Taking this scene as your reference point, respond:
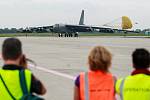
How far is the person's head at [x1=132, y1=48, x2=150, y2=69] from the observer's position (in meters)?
5.60

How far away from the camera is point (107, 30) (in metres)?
151

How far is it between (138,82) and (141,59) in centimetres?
24

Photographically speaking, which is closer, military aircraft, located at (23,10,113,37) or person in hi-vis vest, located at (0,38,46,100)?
person in hi-vis vest, located at (0,38,46,100)

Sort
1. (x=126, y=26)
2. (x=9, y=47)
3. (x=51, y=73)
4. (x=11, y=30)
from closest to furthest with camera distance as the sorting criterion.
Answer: (x=9, y=47) < (x=51, y=73) < (x=126, y=26) < (x=11, y=30)

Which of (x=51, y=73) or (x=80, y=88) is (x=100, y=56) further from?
(x=51, y=73)

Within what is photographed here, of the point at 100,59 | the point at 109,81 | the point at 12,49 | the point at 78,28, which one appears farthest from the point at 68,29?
the point at 12,49

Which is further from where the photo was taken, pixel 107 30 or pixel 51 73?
pixel 107 30

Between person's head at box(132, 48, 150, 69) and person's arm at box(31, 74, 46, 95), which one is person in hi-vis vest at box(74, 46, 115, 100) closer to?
person's head at box(132, 48, 150, 69)

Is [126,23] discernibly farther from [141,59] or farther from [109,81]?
[141,59]

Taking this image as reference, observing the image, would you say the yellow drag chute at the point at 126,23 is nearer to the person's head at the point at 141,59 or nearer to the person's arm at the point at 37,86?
the person's head at the point at 141,59

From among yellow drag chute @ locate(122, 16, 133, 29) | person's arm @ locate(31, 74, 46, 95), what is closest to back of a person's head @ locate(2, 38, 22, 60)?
person's arm @ locate(31, 74, 46, 95)

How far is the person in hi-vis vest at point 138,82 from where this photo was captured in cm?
560

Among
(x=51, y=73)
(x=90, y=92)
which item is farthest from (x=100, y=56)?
(x=51, y=73)

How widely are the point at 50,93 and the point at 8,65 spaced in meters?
7.84
